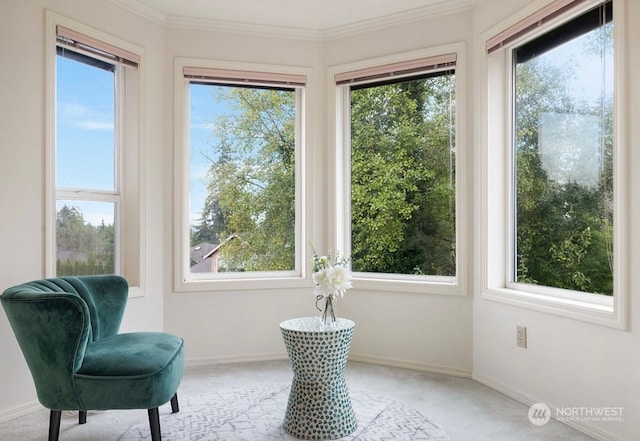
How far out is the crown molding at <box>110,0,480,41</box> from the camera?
346cm

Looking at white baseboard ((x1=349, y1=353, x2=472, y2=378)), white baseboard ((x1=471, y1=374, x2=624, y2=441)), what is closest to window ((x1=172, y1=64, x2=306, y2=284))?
white baseboard ((x1=349, y1=353, x2=472, y2=378))

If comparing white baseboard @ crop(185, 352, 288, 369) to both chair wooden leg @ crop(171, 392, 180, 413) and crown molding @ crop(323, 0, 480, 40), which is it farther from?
crown molding @ crop(323, 0, 480, 40)

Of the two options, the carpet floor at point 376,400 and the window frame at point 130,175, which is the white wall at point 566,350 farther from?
the window frame at point 130,175

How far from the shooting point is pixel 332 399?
2.51 metres

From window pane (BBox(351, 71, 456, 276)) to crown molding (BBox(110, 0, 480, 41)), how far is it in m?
0.42

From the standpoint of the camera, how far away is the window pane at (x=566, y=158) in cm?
257

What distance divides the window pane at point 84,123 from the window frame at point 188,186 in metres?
0.46


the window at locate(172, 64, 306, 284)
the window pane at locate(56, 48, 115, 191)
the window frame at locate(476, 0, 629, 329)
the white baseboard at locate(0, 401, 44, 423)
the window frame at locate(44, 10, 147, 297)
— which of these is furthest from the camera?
the window at locate(172, 64, 306, 284)

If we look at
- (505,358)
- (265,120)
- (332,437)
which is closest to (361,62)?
(265,120)

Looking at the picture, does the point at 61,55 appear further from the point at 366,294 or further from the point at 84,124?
the point at 366,294

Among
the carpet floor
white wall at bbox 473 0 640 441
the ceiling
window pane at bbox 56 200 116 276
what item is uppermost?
the ceiling

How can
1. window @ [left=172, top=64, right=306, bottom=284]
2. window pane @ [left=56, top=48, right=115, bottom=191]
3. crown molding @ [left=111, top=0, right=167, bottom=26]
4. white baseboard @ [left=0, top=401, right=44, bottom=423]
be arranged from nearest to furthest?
white baseboard @ [left=0, top=401, right=44, bottom=423], window pane @ [left=56, top=48, right=115, bottom=191], crown molding @ [left=111, top=0, right=167, bottom=26], window @ [left=172, top=64, right=306, bottom=284]

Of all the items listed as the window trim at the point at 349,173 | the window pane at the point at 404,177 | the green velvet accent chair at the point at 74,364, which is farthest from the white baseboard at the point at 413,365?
the green velvet accent chair at the point at 74,364

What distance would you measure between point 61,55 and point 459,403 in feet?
10.1
